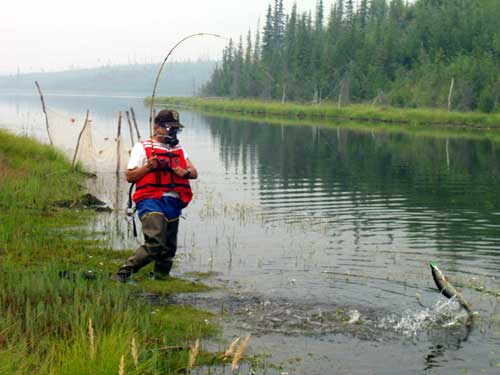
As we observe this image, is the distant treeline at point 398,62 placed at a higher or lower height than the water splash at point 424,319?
higher

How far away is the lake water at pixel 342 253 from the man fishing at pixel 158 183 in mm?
910

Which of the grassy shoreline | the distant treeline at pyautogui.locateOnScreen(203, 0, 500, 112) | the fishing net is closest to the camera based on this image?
the fishing net

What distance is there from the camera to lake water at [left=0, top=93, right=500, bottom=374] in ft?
28.2

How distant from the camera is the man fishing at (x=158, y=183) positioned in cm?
1016

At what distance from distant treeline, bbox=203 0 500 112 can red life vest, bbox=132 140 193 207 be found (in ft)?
197

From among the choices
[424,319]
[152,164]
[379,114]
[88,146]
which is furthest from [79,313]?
[379,114]

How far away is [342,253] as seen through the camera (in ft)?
45.3

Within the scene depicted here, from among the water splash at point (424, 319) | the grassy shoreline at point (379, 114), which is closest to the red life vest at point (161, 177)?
the water splash at point (424, 319)

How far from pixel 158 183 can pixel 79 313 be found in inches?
111

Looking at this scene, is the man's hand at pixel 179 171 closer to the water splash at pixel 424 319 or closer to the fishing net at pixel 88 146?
the water splash at pixel 424 319

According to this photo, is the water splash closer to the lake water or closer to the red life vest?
the lake water

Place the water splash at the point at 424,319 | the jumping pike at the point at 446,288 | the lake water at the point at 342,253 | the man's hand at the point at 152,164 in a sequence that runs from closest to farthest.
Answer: the lake water at the point at 342,253
the jumping pike at the point at 446,288
the water splash at the point at 424,319
the man's hand at the point at 152,164

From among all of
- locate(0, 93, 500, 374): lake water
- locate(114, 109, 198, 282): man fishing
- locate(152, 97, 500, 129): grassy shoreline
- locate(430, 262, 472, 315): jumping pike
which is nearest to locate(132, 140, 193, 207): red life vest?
locate(114, 109, 198, 282): man fishing

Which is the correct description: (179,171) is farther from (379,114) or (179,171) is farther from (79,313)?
(379,114)
